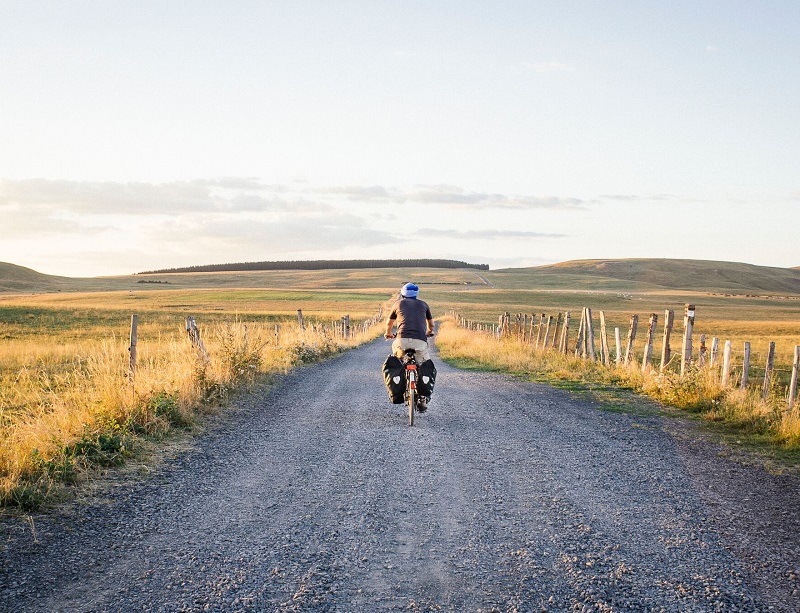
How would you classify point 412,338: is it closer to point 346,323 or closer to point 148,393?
point 148,393

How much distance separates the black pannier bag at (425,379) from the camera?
10797 millimetres

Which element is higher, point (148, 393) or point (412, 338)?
point (412, 338)

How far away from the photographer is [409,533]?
5559 millimetres

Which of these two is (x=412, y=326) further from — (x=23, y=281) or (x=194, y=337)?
(x=23, y=281)

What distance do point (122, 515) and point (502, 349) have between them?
64.4 ft

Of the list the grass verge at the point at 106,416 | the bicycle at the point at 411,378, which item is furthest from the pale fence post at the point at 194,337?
the bicycle at the point at 411,378

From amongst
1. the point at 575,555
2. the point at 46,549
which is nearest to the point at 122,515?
the point at 46,549

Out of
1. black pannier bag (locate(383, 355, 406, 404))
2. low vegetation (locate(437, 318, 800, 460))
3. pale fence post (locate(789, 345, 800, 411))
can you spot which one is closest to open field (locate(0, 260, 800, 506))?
black pannier bag (locate(383, 355, 406, 404))

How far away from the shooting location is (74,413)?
8781mm

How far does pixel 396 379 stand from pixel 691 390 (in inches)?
229

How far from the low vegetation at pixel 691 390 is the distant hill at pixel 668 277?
12467 cm

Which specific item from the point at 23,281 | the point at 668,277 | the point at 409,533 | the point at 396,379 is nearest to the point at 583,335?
the point at 396,379

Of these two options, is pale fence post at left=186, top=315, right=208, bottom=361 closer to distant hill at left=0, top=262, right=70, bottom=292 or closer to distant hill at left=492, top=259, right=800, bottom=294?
distant hill at left=0, top=262, right=70, bottom=292

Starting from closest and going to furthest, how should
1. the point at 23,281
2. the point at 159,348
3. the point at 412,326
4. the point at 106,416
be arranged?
1. the point at 106,416
2. the point at 412,326
3. the point at 159,348
4. the point at 23,281
